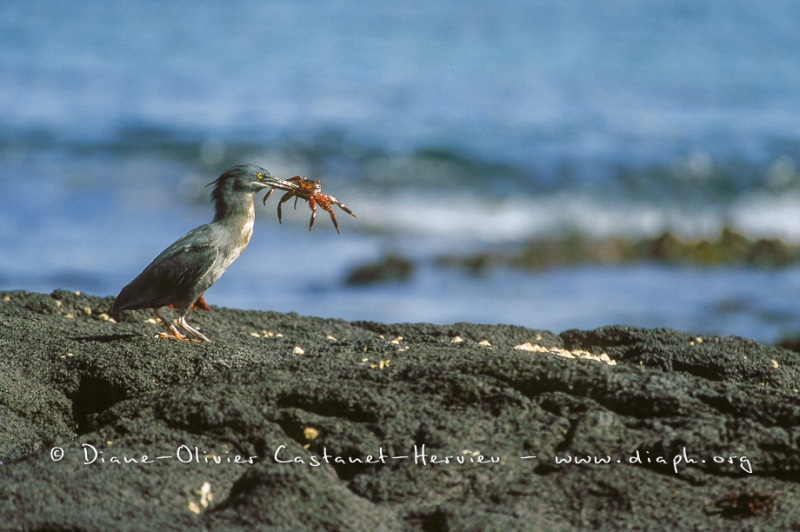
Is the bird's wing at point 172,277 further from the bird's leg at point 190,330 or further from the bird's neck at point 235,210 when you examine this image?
the bird's neck at point 235,210

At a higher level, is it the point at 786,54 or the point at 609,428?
the point at 786,54

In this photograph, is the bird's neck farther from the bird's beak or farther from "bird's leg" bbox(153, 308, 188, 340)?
"bird's leg" bbox(153, 308, 188, 340)

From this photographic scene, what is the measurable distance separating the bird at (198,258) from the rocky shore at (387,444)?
1.76ft

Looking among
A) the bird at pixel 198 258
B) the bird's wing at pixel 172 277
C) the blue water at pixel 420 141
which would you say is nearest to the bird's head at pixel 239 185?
the bird at pixel 198 258

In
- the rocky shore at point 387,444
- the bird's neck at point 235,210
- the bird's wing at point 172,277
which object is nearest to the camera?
the rocky shore at point 387,444

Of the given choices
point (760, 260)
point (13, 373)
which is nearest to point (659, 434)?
point (13, 373)

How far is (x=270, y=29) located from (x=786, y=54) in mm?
12794

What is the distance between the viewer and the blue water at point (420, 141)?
10602 mm

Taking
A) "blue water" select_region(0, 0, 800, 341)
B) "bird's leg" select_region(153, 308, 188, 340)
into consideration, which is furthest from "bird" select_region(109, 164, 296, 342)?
"blue water" select_region(0, 0, 800, 341)

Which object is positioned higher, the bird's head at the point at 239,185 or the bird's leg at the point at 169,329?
the bird's head at the point at 239,185

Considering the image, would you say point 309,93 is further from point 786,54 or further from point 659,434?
point 659,434

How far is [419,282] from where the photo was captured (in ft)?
36.0

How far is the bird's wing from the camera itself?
14.0 feet

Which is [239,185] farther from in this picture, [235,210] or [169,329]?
[169,329]
